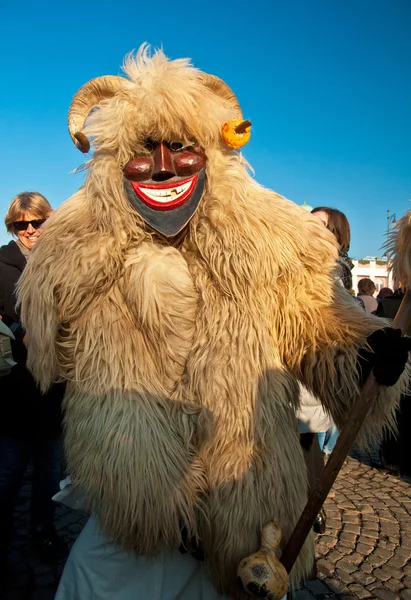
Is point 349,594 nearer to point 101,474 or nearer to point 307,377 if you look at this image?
point 307,377

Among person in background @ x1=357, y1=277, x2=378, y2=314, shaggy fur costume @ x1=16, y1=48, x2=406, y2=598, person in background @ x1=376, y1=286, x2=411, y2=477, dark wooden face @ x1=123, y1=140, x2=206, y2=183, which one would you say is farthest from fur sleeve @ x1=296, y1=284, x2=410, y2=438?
person in background @ x1=357, y1=277, x2=378, y2=314

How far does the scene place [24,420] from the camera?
262cm

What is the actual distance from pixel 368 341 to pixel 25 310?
50.2 inches

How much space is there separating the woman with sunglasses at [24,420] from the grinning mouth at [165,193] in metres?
0.86

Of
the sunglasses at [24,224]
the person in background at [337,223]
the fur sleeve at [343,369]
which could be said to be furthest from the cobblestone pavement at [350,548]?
the sunglasses at [24,224]

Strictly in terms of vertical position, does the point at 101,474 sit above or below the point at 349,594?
above

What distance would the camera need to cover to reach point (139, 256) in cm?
170

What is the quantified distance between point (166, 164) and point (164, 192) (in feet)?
0.34

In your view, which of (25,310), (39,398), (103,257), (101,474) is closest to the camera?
(101,474)

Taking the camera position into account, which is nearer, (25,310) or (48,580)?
(25,310)

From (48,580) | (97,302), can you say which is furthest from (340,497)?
(97,302)

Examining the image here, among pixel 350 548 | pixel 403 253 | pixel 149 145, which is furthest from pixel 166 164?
pixel 350 548

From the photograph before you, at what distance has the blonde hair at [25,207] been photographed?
9.91ft

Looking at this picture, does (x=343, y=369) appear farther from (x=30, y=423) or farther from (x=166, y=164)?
(x=30, y=423)
